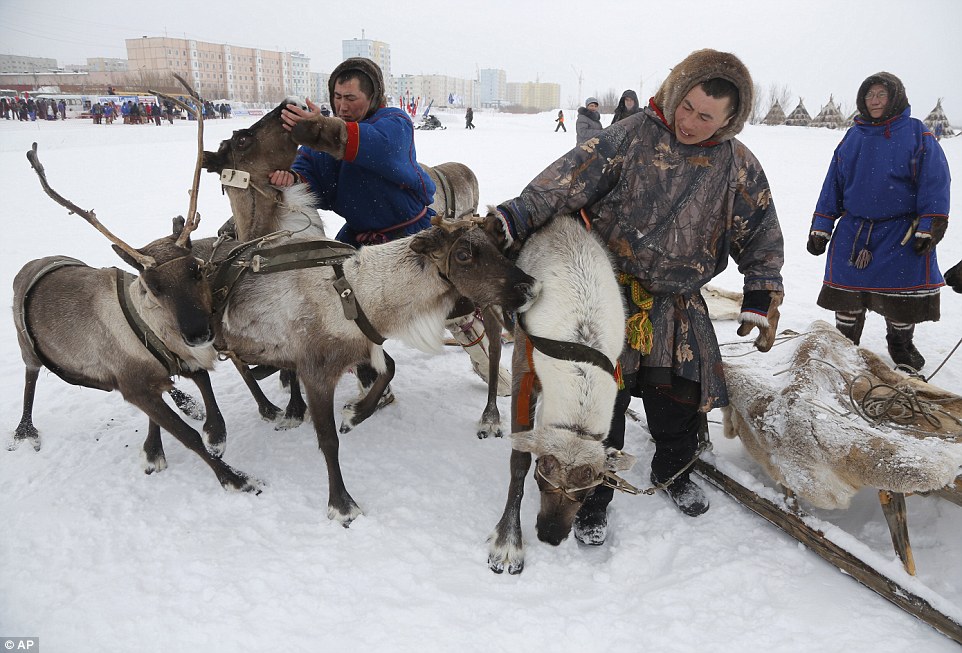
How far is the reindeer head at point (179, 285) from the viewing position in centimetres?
267

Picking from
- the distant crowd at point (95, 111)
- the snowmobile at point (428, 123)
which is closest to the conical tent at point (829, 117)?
the snowmobile at point (428, 123)

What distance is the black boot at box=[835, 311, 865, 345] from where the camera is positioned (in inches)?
173

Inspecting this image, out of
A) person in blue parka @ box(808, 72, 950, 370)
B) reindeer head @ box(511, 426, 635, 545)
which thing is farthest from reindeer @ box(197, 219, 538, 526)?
person in blue parka @ box(808, 72, 950, 370)

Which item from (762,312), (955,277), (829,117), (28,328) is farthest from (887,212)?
(829,117)

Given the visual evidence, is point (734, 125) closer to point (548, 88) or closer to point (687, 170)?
point (687, 170)

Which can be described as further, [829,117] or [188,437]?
[829,117]

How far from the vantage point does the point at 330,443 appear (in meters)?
3.03

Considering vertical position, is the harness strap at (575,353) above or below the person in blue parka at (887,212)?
below

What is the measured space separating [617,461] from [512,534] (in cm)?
74

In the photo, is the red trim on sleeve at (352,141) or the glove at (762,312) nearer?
the glove at (762,312)

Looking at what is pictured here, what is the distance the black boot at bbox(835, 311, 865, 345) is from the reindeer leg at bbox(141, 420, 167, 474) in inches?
205

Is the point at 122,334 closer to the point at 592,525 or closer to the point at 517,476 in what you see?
the point at 517,476

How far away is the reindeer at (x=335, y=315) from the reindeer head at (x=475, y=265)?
27 millimetres

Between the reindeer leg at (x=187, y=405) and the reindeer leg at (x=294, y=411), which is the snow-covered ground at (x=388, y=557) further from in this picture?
the reindeer leg at (x=187, y=405)
